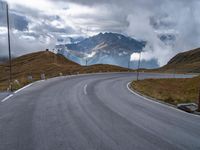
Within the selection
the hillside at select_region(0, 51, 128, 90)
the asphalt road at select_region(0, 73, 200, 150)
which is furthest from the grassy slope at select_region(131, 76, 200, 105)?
the hillside at select_region(0, 51, 128, 90)

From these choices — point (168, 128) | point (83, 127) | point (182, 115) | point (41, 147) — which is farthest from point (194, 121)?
point (41, 147)

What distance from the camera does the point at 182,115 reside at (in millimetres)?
12789

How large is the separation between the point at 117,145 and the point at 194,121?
5.28 metres

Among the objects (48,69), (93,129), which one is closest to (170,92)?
(93,129)

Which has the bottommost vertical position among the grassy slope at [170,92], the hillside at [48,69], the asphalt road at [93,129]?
the hillside at [48,69]

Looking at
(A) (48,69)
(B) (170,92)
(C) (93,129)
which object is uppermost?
(C) (93,129)

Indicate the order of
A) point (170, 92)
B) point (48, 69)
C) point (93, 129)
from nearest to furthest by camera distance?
point (93, 129), point (170, 92), point (48, 69)

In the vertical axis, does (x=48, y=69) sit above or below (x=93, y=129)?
below

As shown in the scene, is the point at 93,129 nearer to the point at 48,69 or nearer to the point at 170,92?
the point at 170,92

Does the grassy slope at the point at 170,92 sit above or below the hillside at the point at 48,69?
above

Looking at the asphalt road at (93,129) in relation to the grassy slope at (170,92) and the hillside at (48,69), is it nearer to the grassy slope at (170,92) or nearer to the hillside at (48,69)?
the grassy slope at (170,92)

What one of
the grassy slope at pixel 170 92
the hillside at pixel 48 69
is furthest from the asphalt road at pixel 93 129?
the hillside at pixel 48 69

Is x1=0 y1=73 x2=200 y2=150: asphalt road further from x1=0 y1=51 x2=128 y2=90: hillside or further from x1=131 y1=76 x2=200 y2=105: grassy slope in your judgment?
x1=0 y1=51 x2=128 y2=90: hillside

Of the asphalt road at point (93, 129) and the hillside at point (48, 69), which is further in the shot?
the hillside at point (48, 69)
